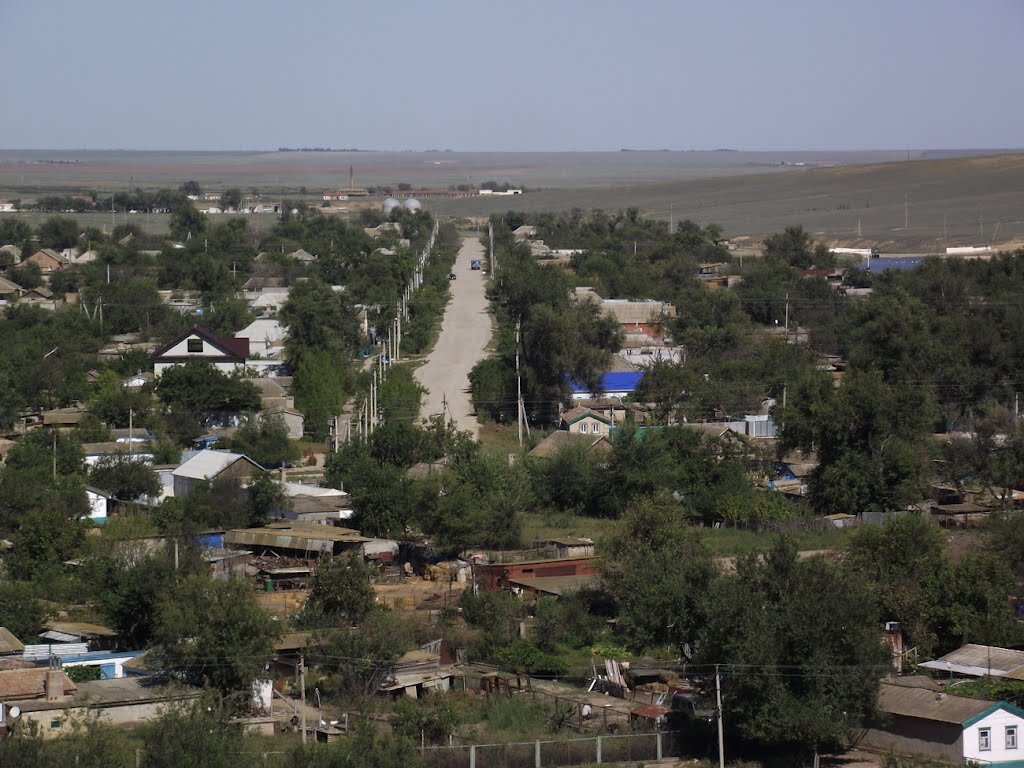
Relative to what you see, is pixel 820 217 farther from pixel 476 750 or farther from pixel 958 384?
pixel 476 750

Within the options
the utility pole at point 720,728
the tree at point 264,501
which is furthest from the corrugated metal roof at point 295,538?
the utility pole at point 720,728

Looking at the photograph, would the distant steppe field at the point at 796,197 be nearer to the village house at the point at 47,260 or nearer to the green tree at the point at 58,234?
the green tree at the point at 58,234

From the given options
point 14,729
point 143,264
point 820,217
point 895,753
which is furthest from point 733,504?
point 820,217

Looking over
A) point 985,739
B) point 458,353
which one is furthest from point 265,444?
point 985,739

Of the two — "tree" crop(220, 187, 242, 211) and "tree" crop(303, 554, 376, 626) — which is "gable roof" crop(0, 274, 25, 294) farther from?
"tree" crop(220, 187, 242, 211)

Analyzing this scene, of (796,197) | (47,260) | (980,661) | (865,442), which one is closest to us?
(980,661)

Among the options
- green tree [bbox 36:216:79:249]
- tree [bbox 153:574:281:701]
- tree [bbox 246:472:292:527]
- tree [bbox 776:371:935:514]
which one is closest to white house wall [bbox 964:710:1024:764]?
tree [bbox 153:574:281:701]

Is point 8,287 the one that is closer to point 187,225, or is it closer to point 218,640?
point 187,225
